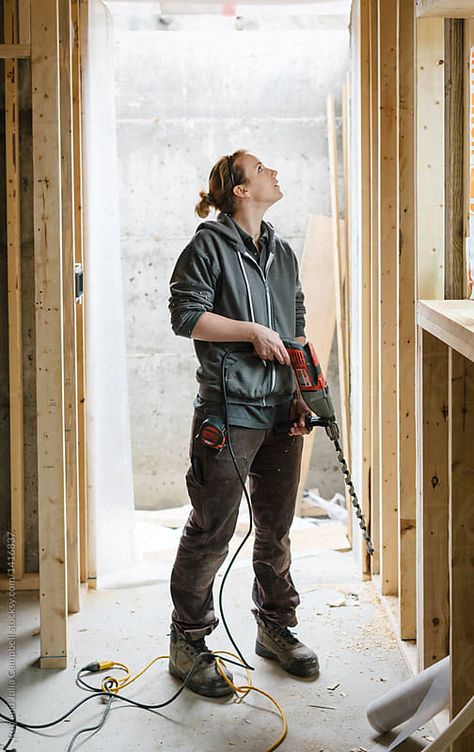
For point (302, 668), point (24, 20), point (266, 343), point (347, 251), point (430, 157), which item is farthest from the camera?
point (347, 251)

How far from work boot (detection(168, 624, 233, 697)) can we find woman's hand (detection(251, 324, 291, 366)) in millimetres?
998

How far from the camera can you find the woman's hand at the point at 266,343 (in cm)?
306

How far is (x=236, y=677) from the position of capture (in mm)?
3309

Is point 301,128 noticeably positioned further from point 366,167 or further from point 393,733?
point 393,733

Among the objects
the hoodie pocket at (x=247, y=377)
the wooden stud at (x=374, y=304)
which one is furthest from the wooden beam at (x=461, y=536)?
the wooden stud at (x=374, y=304)

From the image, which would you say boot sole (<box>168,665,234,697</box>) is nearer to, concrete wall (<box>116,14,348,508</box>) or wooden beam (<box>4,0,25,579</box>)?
wooden beam (<box>4,0,25,579</box>)

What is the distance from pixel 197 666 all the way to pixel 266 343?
1.09 meters

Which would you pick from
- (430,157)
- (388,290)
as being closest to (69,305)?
Result: (388,290)

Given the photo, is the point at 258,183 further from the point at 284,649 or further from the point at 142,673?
the point at 142,673

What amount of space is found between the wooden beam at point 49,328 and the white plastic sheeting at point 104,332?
0.82 meters

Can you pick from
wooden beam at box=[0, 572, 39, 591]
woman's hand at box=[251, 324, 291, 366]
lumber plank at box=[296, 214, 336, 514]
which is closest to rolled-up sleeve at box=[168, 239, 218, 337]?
woman's hand at box=[251, 324, 291, 366]

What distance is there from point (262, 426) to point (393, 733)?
101cm

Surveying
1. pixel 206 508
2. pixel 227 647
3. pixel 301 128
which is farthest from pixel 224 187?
pixel 301 128

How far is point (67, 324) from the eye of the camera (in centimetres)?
363
